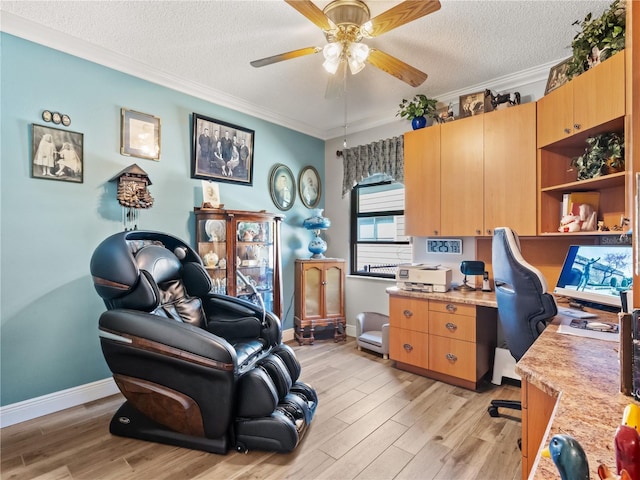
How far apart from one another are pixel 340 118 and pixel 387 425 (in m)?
3.27

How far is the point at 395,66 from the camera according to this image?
7.05 ft

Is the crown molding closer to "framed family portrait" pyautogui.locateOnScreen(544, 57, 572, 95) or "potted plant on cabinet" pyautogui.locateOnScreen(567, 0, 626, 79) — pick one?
"framed family portrait" pyautogui.locateOnScreen(544, 57, 572, 95)

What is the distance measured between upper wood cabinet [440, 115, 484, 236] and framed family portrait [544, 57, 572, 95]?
50 centimetres

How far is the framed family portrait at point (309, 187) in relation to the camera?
13.9ft

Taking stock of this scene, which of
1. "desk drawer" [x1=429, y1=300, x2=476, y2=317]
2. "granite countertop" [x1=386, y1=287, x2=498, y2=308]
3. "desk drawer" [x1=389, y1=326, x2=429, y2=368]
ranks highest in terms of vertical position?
"granite countertop" [x1=386, y1=287, x2=498, y2=308]

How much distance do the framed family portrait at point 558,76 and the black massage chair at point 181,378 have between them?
2.84 meters

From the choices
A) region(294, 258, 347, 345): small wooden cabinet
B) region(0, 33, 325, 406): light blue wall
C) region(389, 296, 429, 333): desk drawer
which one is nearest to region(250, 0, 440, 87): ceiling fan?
region(0, 33, 325, 406): light blue wall

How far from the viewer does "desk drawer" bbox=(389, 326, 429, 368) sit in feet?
9.35

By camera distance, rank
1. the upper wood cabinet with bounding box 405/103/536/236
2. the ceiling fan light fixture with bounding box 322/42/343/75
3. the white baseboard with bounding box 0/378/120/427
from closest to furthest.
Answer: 1. the ceiling fan light fixture with bounding box 322/42/343/75
2. the white baseboard with bounding box 0/378/120/427
3. the upper wood cabinet with bounding box 405/103/536/236

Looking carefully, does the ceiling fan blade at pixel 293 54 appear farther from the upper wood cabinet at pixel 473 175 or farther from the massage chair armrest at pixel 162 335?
the massage chair armrest at pixel 162 335

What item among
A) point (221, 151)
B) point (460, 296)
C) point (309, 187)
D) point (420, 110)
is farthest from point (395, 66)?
point (309, 187)

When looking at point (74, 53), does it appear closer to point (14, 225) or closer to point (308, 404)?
point (14, 225)

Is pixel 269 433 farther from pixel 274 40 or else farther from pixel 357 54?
pixel 274 40

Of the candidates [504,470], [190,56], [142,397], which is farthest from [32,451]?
[190,56]
